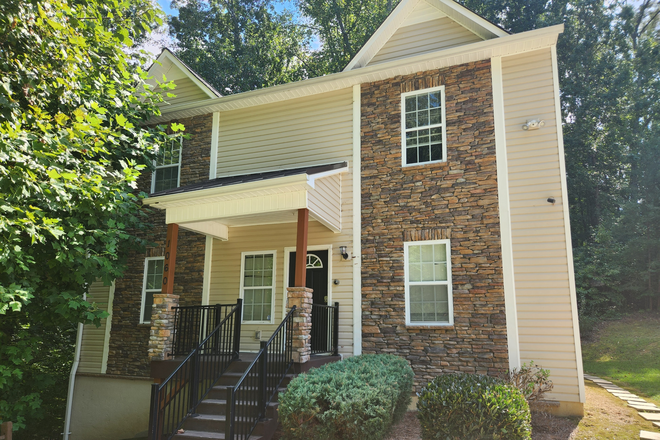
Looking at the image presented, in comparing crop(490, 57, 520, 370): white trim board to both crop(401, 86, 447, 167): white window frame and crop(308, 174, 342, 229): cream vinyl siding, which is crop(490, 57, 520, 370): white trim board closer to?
crop(401, 86, 447, 167): white window frame

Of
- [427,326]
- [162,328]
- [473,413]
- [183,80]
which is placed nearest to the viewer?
[473,413]

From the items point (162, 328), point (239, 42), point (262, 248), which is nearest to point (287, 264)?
point (262, 248)

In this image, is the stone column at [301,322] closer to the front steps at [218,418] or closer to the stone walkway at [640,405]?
the front steps at [218,418]

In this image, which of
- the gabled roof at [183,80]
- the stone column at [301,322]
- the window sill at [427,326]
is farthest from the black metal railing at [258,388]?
the gabled roof at [183,80]

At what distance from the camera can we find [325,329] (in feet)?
27.6

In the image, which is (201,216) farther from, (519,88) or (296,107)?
(519,88)

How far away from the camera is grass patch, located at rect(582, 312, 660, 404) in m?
11.5

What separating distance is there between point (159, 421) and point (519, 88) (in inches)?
317

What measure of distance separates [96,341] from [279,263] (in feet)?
16.9

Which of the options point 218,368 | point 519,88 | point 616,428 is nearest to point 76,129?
point 218,368

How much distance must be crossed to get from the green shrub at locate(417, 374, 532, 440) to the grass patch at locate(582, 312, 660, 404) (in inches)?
258

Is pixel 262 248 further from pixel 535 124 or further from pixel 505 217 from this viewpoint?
pixel 535 124

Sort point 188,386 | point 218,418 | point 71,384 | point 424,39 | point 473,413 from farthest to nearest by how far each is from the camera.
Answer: point 71,384 → point 424,39 → point 188,386 → point 218,418 → point 473,413

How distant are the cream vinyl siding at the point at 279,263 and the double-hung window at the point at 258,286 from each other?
0.37ft
